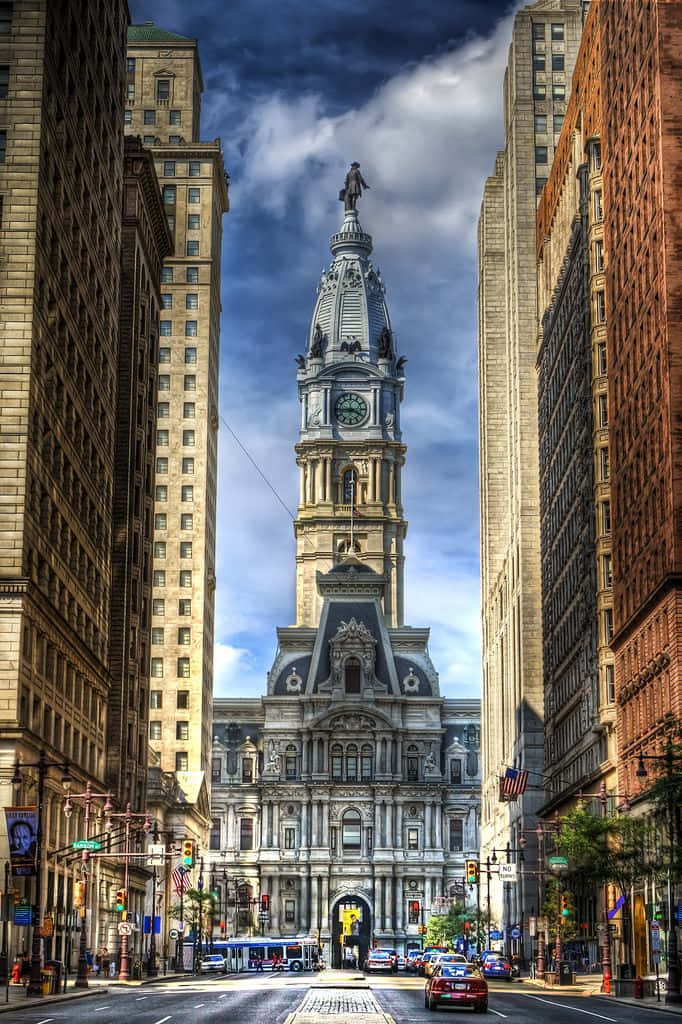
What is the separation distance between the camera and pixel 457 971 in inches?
2071

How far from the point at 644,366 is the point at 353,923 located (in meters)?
114

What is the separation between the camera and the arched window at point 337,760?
184625 millimetres

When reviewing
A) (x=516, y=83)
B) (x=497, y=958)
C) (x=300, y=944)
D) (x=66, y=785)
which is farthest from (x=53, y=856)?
(x=516, y=83)

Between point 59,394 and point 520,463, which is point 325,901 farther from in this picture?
point 59,394

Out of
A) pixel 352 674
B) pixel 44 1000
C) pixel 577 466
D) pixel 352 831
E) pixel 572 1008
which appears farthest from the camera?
pixel 352 674

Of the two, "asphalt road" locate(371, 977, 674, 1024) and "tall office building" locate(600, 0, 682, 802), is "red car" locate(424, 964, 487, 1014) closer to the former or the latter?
"asphalt road" locate(371, 977, 674, 1024)

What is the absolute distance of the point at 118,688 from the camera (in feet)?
356

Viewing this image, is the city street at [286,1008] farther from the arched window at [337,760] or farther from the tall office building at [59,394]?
the arched window at [337,760]

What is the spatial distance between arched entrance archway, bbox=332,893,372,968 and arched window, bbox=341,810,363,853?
549cm

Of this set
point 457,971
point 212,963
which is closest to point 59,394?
point 457,971

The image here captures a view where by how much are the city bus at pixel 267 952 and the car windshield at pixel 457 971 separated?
93179 mm

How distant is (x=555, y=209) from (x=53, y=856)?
7115 centimetres

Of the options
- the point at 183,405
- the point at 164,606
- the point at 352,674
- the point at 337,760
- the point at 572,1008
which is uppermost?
the point at 183,405

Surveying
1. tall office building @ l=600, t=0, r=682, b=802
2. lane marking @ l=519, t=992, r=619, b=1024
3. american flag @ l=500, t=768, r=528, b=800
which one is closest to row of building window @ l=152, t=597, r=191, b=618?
american flag @ l=500, t=768, r=528, b=800
